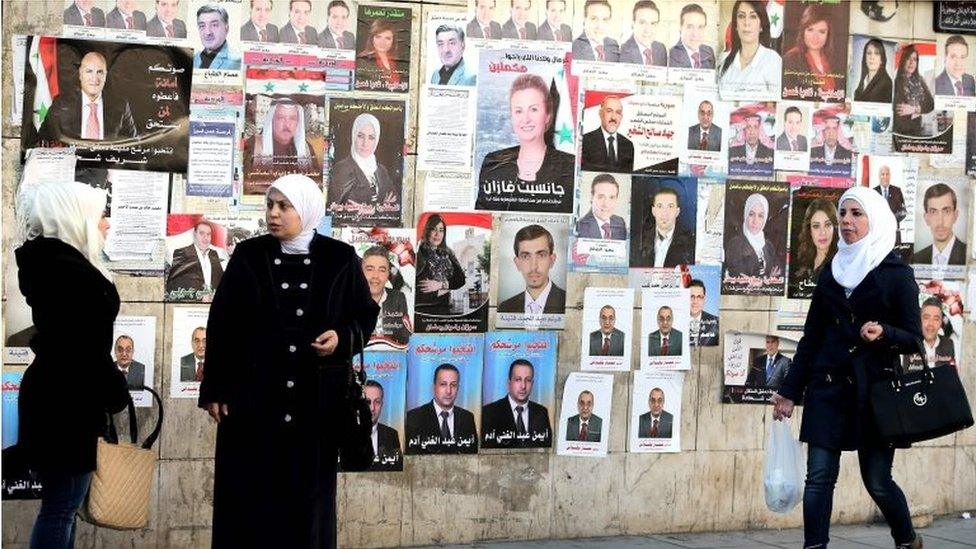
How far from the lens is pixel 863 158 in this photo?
9586mm

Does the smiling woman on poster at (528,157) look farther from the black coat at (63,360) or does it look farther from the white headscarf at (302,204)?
the black coat at (63,360)

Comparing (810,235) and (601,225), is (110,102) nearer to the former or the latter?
(601,225)

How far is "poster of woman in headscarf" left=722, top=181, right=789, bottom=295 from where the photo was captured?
30.6 feet

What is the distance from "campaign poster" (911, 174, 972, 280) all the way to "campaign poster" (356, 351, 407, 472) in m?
3.11

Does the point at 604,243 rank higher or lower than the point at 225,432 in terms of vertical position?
higher

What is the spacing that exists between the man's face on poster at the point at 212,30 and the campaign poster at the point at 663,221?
7.54ft

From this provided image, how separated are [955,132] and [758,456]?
7.05 feet

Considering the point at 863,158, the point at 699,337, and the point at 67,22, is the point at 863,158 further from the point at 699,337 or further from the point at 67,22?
the point at 67,22

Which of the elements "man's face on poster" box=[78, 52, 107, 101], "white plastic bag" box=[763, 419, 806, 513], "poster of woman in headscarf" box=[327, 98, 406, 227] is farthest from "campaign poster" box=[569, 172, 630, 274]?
"man's face on poster" box=[78, 52, 107, 101]

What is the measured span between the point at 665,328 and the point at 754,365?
59 cm

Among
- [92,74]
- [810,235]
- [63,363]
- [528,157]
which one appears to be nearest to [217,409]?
[63,363]

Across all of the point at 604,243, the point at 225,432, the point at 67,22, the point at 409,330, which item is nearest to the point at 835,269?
the point at 604,243

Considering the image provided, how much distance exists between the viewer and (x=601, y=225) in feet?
29.5

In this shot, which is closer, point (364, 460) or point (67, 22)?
point (364, 460)
